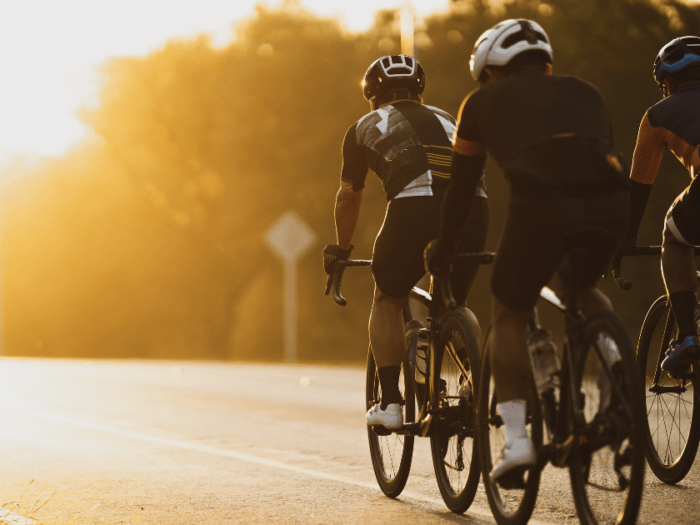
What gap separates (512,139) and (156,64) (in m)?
32.0

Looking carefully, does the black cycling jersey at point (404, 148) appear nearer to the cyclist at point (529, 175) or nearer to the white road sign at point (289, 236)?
the cyclist at point (529, 175)

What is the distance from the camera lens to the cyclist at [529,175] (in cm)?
419

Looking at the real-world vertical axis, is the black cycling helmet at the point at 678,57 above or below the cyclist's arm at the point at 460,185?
above

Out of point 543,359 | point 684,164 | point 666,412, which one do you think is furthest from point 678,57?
point 543,359

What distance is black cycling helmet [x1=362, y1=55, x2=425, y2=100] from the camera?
19.5 ft

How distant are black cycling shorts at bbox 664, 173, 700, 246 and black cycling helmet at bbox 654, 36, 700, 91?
2.01 ft

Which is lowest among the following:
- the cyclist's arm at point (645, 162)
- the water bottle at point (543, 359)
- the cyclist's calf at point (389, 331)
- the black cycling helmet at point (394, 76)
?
the water bottle at point (543, 359)

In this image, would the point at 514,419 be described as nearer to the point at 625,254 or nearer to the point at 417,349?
the point at 417,349

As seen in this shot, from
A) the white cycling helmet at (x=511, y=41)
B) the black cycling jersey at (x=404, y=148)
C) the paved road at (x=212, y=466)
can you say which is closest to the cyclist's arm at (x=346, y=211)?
the black cycling jersey at (x=404, y=148)

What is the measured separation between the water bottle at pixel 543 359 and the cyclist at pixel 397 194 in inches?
33.8

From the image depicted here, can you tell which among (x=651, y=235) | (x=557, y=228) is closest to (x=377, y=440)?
(x=557, y=228)

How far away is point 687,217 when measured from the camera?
580 cm

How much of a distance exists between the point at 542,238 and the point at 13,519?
303 centimetres

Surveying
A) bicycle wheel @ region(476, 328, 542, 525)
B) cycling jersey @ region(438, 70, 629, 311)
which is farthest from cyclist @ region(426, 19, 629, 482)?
bicycle wheel @ region(476, 328, 542, 525)
